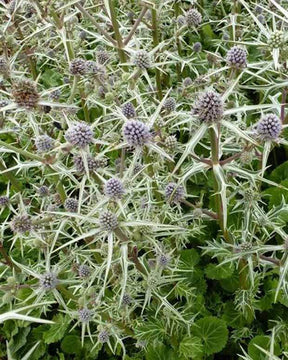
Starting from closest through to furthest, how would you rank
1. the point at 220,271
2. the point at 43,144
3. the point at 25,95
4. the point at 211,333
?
1. the point at 25,95
2. the point at 43,144
3. the point at 211,333
4. the point at 220,271

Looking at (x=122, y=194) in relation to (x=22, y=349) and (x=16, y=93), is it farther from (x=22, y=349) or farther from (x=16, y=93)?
(x=22, y=349)

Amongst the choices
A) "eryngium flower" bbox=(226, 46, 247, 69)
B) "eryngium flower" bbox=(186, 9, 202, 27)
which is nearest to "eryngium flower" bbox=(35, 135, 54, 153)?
"eryngium flower" bbox=(226, 46, 247, 69)

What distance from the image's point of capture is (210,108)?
4.86 feet

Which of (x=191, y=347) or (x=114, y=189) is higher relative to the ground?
(x=114, y=189)

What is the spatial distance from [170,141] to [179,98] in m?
0.62

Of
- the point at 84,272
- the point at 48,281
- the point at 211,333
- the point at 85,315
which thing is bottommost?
the point at 211,333

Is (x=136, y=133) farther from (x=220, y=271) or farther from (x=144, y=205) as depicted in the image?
(x=220, y=271)

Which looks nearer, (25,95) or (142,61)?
(25,95)

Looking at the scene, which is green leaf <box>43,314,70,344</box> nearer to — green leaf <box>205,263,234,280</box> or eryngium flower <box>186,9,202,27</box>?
green leaf <box>205,263,234,280</box>

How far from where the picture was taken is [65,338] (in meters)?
2.57

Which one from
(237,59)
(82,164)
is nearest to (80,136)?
(82,164)

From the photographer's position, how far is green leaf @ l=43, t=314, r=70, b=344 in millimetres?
2497

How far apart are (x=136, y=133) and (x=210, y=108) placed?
0.87 feet

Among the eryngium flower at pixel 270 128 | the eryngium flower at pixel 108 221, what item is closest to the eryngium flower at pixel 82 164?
the eryngium flower at pixel 108 221
